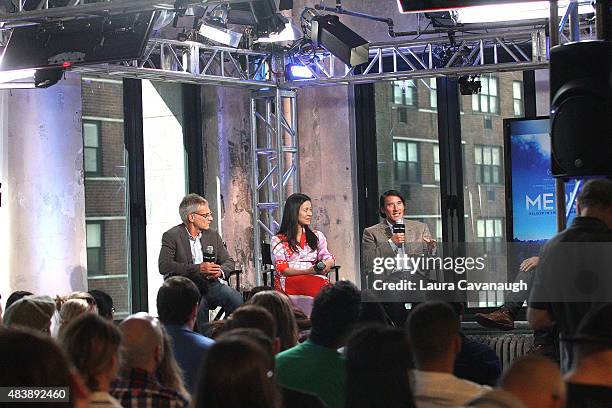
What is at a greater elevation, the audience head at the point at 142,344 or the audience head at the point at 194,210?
the audience head at the point at 194,210

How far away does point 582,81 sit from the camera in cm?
394

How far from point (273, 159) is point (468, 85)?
1933 millimetres

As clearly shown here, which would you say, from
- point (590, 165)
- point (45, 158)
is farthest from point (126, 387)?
point (45, 158)

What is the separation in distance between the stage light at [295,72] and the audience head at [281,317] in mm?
5465

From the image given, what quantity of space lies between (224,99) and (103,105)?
1222 millimetres

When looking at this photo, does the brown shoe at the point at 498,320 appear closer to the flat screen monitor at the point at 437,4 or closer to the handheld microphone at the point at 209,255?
the handheld microphone at the point at 209,255

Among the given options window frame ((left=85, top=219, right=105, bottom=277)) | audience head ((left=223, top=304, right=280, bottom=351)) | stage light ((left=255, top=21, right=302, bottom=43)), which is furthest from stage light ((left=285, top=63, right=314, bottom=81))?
audience head ((left=223, top=304, right=280, bottom=351))

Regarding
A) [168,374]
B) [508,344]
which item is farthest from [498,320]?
[168,374]

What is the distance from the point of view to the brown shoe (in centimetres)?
752

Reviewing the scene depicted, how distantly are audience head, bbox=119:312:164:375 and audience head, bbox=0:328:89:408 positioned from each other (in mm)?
1377

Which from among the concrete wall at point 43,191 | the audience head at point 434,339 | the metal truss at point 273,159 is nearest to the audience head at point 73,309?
the audience head at point 434,339

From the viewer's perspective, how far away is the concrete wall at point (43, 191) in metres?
7.95

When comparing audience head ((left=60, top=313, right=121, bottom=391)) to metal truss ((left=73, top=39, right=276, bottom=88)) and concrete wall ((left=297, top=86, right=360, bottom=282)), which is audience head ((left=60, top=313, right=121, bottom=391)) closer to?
metal truss ((left=73, top=39, right=276, bottom=88))

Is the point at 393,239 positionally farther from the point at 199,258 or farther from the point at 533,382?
the point at 533,382
